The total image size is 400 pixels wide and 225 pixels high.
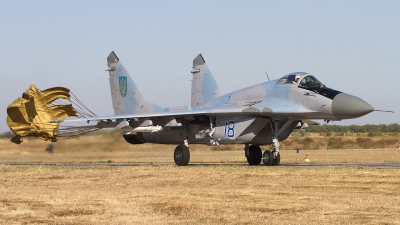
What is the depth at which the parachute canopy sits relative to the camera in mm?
→ 25906

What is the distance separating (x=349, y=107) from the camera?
19953 mm

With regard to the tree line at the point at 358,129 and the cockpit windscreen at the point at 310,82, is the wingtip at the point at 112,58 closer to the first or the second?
the cockpit windscreen at the point at 310,82

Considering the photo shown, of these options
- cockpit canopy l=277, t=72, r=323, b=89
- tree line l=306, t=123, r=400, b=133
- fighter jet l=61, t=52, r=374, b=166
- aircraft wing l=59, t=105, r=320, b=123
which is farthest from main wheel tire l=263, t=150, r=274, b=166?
tree line l=306, t=123, r=400, b=133

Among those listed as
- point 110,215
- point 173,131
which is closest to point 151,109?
point 173,131

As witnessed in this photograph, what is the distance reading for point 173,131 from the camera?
24.5 meters

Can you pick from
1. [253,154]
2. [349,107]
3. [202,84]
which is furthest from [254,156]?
[349,107]

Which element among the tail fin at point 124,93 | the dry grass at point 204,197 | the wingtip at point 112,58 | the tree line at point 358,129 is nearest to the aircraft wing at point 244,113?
the dry grass at point 204,197

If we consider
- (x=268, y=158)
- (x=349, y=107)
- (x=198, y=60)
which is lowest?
(x=268, y=158)

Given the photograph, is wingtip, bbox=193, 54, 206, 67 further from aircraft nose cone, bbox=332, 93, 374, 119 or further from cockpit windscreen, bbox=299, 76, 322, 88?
aircraft nose cone, bbox=332, 93, 374, 119

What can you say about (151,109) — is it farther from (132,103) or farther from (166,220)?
(166,220)

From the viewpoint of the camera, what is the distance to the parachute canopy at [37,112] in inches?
1020

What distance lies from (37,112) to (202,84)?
23.3ft

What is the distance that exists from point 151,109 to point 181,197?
51.5 ft

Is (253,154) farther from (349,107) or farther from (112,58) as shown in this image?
(112,58)
